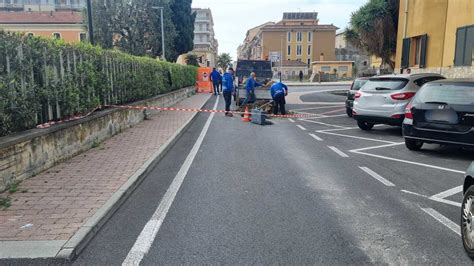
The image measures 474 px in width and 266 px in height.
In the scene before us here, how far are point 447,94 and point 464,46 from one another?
32.2ft

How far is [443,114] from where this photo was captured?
8.02 meters

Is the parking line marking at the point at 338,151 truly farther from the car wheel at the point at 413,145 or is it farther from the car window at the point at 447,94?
the car window at the point at 447,94

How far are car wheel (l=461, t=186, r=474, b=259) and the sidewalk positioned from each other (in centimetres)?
370

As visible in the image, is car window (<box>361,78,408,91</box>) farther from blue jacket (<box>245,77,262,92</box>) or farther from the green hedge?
the green hedge

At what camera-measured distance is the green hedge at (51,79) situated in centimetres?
618

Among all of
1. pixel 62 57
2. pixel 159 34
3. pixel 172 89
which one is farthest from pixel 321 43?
pixel 62 57

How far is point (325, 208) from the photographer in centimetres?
516

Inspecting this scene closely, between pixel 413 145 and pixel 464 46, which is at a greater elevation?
pixel 464 46

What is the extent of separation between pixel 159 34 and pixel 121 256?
126 feet

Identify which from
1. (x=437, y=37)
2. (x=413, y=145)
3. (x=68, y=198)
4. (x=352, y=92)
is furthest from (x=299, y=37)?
(x=68, y=198)

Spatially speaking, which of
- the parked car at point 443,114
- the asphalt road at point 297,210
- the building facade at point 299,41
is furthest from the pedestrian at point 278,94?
the building facade at point 299,41

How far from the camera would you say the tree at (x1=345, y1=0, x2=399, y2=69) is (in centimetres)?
2761

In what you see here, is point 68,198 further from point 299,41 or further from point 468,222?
point 299,41

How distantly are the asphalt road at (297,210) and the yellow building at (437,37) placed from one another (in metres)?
9.05
